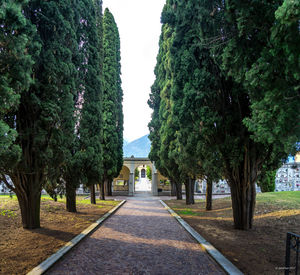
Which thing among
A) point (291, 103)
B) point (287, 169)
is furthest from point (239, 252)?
point (287, 169)

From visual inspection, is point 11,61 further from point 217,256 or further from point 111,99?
point 111,99

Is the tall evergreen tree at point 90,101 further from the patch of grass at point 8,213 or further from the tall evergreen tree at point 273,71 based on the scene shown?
the tall evergreen tree at point 273,71

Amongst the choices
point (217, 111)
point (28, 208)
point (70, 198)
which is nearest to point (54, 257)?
point (28, 208)

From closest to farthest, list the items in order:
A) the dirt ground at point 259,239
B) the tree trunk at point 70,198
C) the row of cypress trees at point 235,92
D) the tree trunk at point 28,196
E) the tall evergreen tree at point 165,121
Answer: the row of cypress trees at point 235,92 → the dirt ground at point 259,239 → the tree trunk at point 28,196 → the tree trunk at point 70,198 → the tall evergreen tree at point 165,121

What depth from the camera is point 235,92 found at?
22.6 feet

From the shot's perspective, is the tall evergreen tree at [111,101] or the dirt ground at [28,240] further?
the tall evergreen tree at [111,101]

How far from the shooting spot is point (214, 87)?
24.3 feet

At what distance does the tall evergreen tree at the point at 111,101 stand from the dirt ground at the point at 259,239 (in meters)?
12.4

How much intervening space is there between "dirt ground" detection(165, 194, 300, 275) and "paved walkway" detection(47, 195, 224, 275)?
568 millimetres

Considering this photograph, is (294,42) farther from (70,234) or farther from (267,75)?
(70,234)

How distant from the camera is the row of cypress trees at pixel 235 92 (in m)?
3.78

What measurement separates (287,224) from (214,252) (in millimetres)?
4727

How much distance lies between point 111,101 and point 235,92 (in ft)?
49.5

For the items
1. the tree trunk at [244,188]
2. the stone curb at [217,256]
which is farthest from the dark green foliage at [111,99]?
the stone curb at [217,256]
